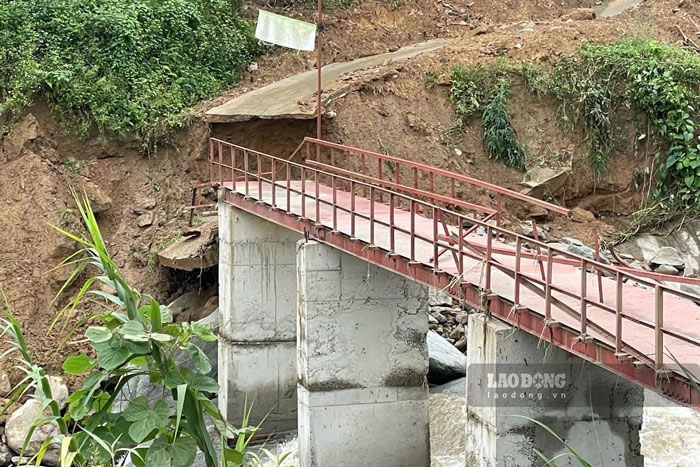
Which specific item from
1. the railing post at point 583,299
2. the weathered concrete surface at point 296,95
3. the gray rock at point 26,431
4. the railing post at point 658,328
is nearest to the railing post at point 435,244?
the railing post at point 583,299

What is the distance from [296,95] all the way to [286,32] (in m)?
3.51

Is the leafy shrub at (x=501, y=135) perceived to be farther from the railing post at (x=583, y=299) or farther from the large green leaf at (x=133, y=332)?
the large green leaf at (x=133, y=332)

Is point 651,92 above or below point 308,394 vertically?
above

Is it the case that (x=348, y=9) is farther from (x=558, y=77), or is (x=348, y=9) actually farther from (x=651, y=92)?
(x=651, y=92)

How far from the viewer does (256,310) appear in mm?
16625

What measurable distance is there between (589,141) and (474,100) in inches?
97.9

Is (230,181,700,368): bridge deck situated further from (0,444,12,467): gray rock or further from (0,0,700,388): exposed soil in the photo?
(0,0,700,388): exposed soil

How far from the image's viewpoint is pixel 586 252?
63.4 feet

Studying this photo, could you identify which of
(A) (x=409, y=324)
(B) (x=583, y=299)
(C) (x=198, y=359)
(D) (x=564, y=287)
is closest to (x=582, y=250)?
(A) (x=409, y=324)

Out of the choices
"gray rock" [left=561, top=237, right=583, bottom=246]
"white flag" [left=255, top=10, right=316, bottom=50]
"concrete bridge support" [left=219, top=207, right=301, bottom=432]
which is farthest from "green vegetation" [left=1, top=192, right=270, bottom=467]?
"gray rock" [left=561, top=237, right=583, bottom=246]

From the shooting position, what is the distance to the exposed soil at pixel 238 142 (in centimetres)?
1948

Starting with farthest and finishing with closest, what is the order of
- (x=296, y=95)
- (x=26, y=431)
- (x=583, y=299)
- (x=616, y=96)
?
1. (x=616, y=96)
2. (x=296, y=95)
3. (x=26, y=431)
4. (x=583, y=299)

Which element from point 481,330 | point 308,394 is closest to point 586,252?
point 308,394

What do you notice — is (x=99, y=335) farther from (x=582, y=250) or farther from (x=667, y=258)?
(x=667, y=258)
